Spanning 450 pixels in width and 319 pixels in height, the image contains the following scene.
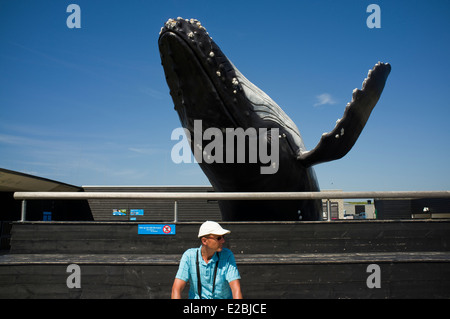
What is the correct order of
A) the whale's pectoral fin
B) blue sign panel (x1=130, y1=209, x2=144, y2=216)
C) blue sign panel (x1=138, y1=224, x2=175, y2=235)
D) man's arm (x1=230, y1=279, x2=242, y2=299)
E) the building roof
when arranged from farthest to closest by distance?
blue sign panel (x1=130, y1=209, x2=144, y2=216) < the building roof < blue sign panel (x1=138, y1=224, x2=175, y2=235) < the whale's pectoral fin < man's arm (x1=230, y1=279, x2=242, y2=299)

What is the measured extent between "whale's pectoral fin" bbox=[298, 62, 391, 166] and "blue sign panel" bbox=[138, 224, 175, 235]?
2198mm

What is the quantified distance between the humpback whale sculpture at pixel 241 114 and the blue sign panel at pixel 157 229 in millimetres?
1007

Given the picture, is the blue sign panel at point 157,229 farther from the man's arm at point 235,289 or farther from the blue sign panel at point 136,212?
the blue sign panel at point 136,212

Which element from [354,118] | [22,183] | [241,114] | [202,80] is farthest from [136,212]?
[354,118]

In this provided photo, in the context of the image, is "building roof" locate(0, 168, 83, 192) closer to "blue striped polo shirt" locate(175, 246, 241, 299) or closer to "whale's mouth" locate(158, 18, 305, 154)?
"whale's mouth" locate(158, 18, 305, 154)

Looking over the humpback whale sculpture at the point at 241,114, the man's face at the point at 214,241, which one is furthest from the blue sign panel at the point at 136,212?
the man's face at the point at 214,241

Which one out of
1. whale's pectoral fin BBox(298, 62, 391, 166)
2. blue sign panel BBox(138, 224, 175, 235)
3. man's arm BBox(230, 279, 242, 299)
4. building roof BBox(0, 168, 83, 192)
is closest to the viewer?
man's arm BBox(230, 279, 242, 299)

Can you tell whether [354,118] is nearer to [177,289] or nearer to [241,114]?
[241,114]

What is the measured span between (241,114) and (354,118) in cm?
142

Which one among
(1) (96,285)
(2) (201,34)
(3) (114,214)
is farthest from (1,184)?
(2) (201,34)

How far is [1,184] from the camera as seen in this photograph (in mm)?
15594

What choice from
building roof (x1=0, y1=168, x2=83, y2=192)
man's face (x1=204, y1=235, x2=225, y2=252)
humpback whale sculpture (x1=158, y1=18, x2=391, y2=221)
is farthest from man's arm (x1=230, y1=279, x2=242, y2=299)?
building roof (x1=0, y1=168, x2=83, y2=192)

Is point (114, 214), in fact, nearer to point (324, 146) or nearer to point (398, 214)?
point (398, 214)

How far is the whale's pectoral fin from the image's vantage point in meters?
4.58
